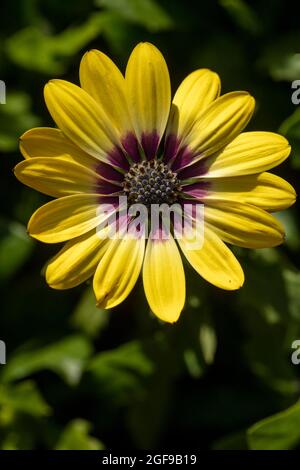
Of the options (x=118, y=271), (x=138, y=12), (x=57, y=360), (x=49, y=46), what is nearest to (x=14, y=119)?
(x=49, y=46)

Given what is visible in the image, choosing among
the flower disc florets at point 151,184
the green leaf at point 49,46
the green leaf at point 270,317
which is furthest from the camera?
the green leaf at point 49,46

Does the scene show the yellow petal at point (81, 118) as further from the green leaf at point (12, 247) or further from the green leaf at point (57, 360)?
the green leaf at point (57, 360)

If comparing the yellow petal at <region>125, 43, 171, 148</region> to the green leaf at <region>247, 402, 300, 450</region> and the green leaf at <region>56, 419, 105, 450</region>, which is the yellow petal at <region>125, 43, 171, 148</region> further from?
the green leaf at <region>56, 419, 105, 450</region>

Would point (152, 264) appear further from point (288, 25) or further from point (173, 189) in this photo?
point (288, 25)

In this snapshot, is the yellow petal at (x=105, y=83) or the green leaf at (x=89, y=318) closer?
the yellow petal at (x=105, y=83)

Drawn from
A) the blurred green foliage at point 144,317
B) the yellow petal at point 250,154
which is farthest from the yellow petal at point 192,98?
the blurred green foliage at point 144,317

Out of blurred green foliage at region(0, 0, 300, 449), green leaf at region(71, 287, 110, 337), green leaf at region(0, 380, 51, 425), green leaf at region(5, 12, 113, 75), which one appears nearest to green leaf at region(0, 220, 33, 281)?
blurred green foliage at region(0, 0, 300, 449)

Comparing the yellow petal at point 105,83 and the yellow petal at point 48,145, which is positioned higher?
the yellow petal at point 105,83
